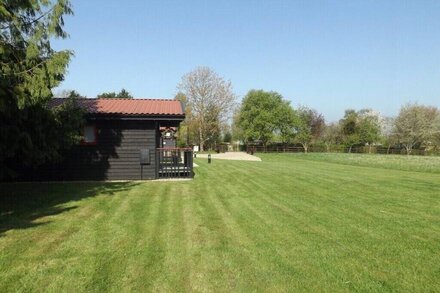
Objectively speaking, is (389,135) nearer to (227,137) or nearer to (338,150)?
(338,150)

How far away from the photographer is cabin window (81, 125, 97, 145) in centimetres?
1398

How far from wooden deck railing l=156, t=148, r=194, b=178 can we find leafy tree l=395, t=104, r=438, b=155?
59.4m

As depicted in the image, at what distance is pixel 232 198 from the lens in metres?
10.3

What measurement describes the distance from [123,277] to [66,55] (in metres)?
6.03

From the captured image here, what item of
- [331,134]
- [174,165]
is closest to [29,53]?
[174,165]

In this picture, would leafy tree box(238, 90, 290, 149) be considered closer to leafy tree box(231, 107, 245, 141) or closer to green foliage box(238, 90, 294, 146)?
green foliage box(238, 90, 294, 146)

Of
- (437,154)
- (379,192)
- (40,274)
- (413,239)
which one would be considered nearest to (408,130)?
(437,154)

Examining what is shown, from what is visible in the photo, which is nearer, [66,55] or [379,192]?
[66,55]

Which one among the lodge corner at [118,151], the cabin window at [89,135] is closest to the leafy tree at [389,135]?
the lodge corner at [118,151]

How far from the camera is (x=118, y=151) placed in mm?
14227

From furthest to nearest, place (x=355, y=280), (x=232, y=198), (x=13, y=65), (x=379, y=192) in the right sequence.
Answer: (x=379, y=192)
(x=232, y=198)
(x=13, y=65)
(x=355, y=280)

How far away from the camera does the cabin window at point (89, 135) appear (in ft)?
45.9

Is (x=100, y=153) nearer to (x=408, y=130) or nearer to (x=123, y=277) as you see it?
(x=123, y=277)

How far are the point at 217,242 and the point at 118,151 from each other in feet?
30.2
